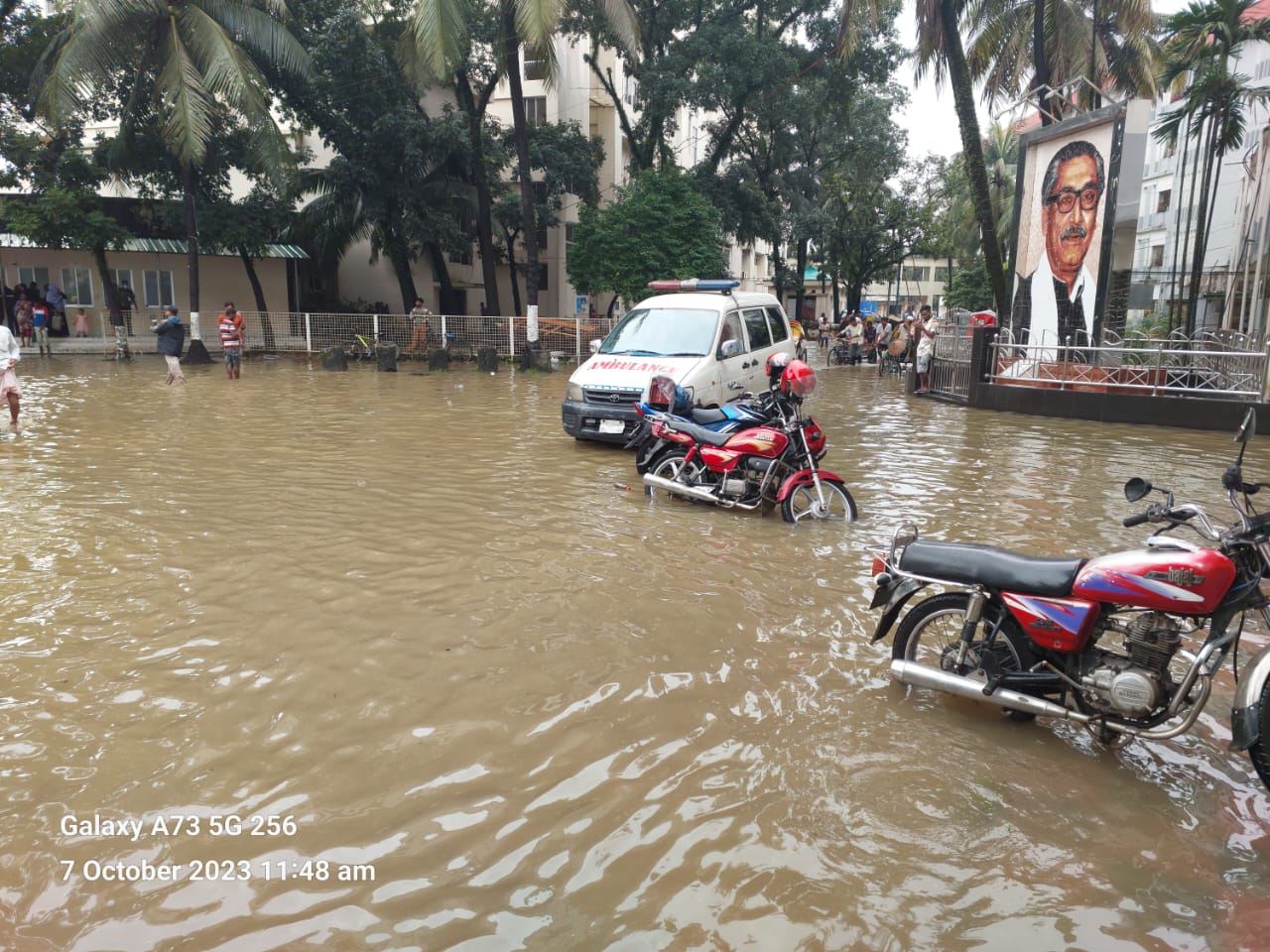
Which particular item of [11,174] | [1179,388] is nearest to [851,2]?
[1179,388]

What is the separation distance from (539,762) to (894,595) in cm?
191

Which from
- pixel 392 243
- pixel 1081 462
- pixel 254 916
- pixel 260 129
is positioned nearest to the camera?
pixel 254 916

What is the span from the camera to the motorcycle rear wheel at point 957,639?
150 inches

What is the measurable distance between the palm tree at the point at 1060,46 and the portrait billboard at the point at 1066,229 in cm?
135

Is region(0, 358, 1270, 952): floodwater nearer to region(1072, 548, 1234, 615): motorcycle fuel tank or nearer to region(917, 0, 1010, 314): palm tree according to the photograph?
region(1072, 548, 1234, 615): motorcycle fuel tank

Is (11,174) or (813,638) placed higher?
(11,174)

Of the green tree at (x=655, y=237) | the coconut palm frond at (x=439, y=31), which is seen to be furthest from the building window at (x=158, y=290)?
the coconut palm frond at (x=439, y=31)

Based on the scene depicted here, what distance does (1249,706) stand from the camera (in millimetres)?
3148

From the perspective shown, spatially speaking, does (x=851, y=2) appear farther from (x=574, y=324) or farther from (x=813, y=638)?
(x=813, y=638)

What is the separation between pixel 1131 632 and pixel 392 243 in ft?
93.4

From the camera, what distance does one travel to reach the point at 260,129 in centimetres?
2111

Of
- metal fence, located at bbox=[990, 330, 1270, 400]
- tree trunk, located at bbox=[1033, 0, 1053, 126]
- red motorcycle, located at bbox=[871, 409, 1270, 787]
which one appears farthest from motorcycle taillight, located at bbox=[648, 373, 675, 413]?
tree trunk, located at bbox=[1033, 0, 1053, 126]

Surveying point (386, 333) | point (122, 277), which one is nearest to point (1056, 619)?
point (386, 333)

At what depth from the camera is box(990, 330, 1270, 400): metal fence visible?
13359mm
